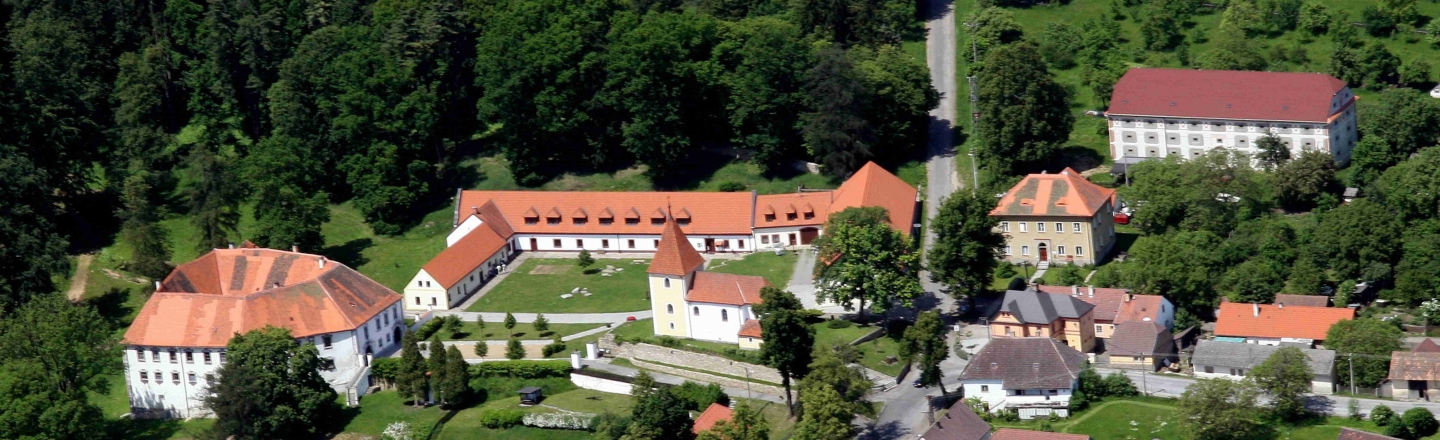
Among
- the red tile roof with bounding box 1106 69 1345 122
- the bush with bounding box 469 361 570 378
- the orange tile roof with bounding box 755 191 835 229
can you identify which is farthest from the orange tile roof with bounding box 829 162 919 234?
the bush with bounding box 469 361 570 378

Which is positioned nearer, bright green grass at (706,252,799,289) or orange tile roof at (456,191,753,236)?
Result: bright green grass at (706,252,799,289)

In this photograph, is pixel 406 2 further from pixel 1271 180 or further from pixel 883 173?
pixel 1271 180

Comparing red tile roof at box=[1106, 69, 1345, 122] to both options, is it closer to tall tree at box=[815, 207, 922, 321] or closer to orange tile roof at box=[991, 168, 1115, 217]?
orange tile roof at box=[991, 168, 1115, 217]

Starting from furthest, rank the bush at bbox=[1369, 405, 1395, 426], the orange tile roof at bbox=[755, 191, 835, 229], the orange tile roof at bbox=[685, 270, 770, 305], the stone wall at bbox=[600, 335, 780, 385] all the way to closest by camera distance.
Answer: the orange tile roof at bbox=[755, 191, 835, 229] < the orange tile roof at bbox=[685, 270, 770, 305] < the stone wall at bbox=[600, 335, 780, 385] < the bush at bbox=[1369, 405, 1395, 426]

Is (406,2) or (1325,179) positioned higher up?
(406,2)

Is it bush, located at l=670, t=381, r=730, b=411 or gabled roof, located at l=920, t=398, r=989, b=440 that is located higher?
bush, located at l=670, t=381, r=730, b=411

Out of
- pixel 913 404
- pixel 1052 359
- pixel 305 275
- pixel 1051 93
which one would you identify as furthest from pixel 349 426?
pixel 1051 93

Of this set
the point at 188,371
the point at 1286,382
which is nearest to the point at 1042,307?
the point at 1286,382

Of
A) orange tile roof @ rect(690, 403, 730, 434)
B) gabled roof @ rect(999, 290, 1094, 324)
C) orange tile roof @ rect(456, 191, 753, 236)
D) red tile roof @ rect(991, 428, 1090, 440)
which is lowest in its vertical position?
red tile roof @ rect(991, 428, 1090, 440)
